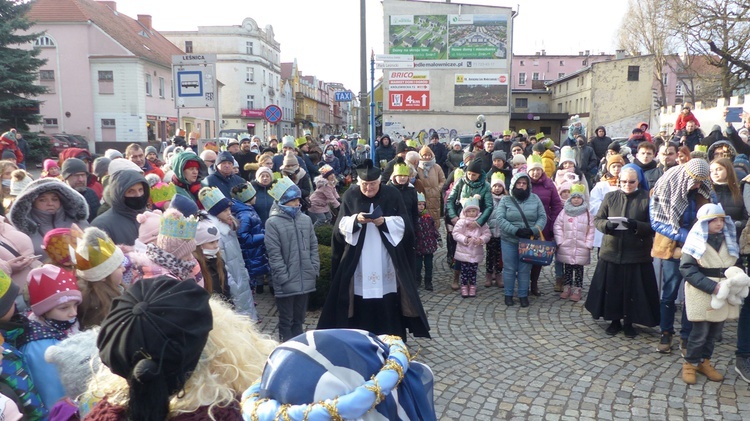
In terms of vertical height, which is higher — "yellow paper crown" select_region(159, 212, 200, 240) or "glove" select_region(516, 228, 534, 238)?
"yellow paper crown" select_region(159, 212, 200, 240)

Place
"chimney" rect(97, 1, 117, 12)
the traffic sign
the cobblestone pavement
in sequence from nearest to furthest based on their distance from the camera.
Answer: the cobblestone pavement, the traffic sign, "chimney" rect(97, 1, 117, 12)

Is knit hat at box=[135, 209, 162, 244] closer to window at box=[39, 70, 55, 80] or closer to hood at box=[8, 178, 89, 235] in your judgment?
hood at box=[8, 178, 89, 235]

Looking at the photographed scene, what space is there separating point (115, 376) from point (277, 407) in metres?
0.65

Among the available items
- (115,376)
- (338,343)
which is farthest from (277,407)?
(115,376)

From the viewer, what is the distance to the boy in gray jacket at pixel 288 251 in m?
5.18

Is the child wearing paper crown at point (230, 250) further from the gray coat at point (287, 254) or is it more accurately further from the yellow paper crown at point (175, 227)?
the yellow paper crown at point (175, 227)

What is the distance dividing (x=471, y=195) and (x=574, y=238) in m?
1.50

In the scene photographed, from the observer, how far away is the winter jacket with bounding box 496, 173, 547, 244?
685 centimetres

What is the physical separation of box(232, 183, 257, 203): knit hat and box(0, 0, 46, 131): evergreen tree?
22.0m

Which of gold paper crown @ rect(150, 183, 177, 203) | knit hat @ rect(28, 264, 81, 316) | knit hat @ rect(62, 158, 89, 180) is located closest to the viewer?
knit hat @ rect(28, 264, 81, 316)

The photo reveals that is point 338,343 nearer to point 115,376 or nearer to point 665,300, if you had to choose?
point 115,376

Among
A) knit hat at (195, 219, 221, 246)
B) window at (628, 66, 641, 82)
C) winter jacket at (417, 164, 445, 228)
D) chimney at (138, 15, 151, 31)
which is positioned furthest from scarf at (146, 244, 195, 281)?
chimney at (138, 15, 151, 31)

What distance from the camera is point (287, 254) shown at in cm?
523

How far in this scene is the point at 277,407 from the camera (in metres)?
1.44
